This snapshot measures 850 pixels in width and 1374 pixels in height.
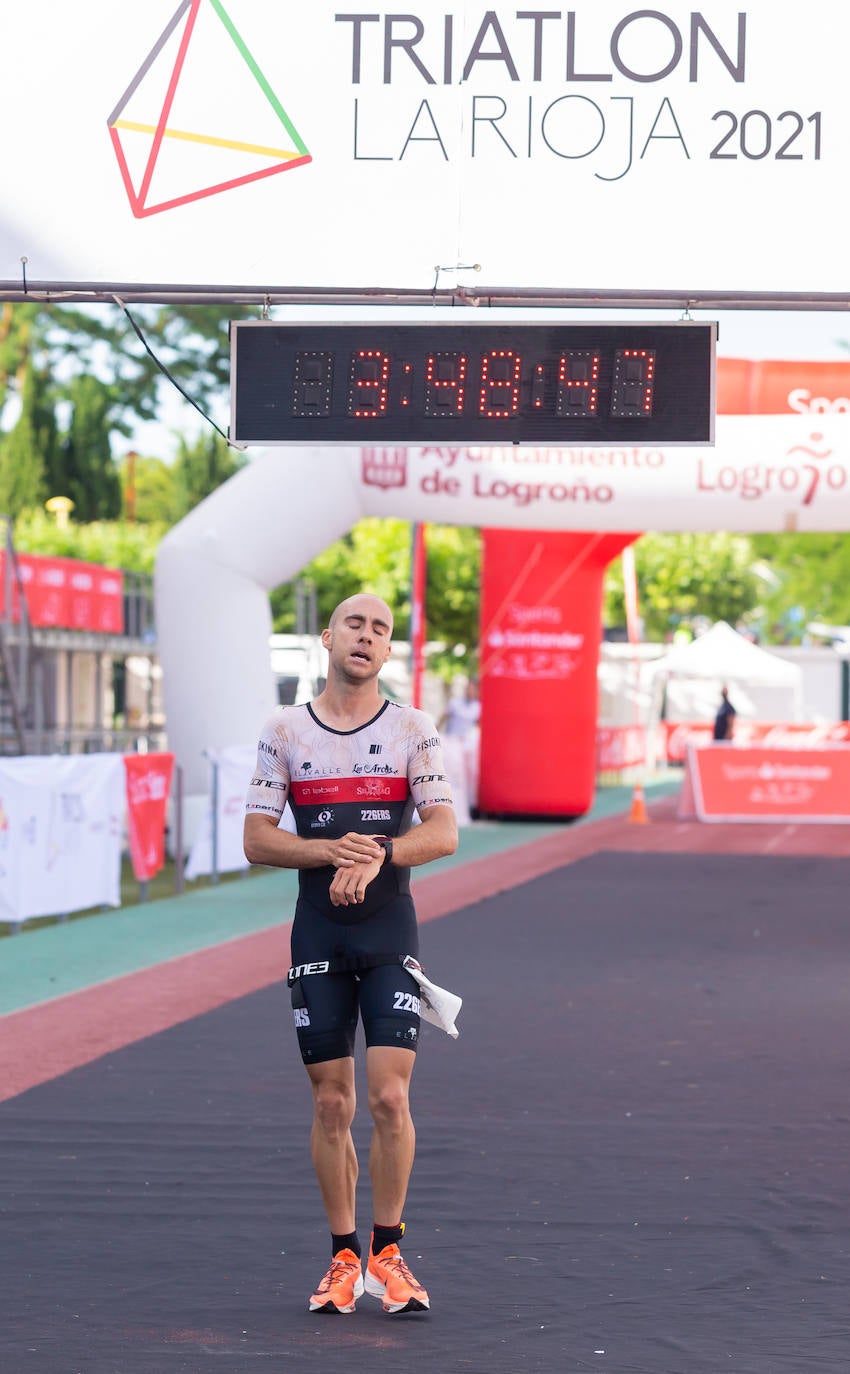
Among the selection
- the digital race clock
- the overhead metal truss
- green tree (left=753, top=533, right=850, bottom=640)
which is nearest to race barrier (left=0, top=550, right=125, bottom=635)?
the overhead metal truss

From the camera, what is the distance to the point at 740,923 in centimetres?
1582

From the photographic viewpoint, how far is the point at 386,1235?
5.39 metres

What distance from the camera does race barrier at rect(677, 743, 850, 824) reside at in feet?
96.4

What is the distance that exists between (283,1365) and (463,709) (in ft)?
85.5

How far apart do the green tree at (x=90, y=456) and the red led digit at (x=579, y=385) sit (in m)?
38.8

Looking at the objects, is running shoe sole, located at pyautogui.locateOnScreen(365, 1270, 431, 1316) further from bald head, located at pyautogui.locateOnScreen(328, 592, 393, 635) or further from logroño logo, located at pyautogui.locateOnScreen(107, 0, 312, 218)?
logroño logo, located at pyautogui.locateOnScreen(107, 0, 312, 218)

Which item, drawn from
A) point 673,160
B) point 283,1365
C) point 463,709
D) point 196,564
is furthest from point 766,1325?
point 463,709

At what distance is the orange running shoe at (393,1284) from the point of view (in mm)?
5336

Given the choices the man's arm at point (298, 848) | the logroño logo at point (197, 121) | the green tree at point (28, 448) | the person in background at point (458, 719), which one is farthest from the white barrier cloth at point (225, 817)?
the green tree at point (28, 448)

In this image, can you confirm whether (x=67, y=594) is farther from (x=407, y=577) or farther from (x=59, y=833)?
(x=407, y=577)

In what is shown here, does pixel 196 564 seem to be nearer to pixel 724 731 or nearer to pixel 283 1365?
pixel 283 1365

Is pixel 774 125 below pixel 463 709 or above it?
above

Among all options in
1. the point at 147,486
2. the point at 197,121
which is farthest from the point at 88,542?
the point at 197,121

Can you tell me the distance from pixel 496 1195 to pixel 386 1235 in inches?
56.6
